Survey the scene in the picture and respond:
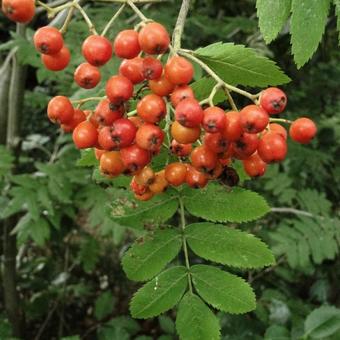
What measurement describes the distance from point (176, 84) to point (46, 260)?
3.53 metres

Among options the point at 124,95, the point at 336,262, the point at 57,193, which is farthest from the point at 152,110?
the point at 336,262

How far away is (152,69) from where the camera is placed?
119 centimetres

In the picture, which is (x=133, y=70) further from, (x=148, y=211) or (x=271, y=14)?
(x=148, y=211)

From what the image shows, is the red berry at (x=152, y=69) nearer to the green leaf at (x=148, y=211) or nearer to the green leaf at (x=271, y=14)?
the green leaf at (x=271, y=14)

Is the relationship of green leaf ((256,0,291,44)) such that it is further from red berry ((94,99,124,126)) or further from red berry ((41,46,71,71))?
red berry ((41,46,71,71))

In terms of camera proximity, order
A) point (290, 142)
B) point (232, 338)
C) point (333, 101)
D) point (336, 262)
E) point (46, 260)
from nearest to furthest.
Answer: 1. point (232, 338)
2. point (290, 142)
3. point (336, 262)
4. point (46, 260)
5. point (333, 101)

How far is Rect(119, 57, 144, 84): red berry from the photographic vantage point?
1.24 meters

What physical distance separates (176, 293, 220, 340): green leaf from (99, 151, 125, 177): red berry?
47 cm

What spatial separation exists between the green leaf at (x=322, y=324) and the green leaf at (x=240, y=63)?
157 centimetres

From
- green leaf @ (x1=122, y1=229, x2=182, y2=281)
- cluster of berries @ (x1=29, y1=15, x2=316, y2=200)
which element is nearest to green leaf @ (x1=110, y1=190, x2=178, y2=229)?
green leaf @ (x1=122, y1=229, x2=182, y2=281)

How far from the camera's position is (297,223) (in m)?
3.08

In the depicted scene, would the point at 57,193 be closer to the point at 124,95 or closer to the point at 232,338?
the point at 232,338

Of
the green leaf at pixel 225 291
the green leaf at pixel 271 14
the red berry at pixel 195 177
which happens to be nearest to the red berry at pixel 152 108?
the red berry at pixel 195 177

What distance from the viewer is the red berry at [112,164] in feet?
4.41
